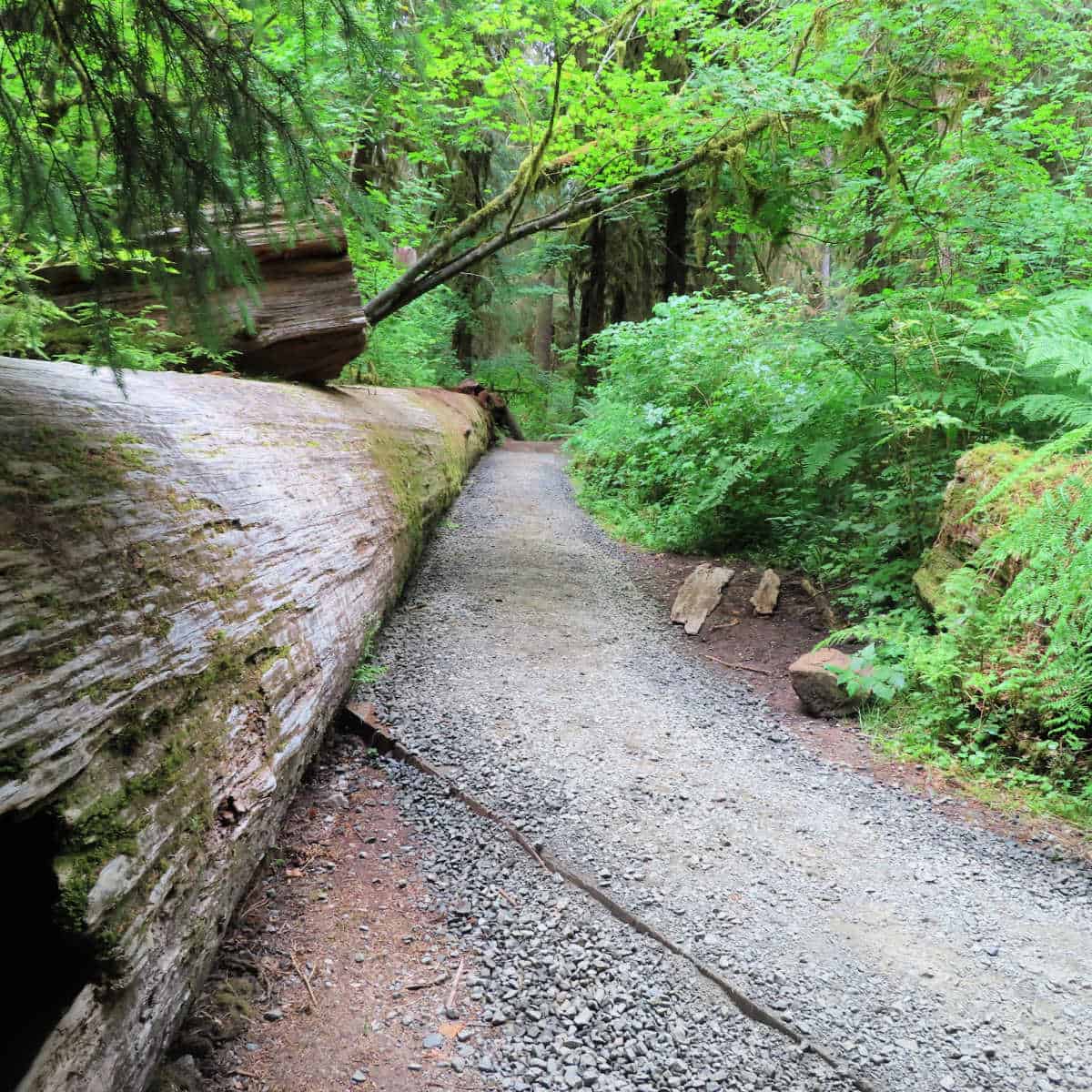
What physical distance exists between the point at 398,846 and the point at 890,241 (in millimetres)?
6539

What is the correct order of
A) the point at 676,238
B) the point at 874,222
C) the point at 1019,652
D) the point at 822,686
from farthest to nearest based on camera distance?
1. the point at 676,238
2. the point at 874,222
3. the point at 822,686
4. the point at 1019,652

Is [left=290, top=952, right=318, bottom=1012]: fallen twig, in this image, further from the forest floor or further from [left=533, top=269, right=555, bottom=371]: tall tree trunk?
[left=533, top=269, right=555, bottom=371]: tall tree trunk

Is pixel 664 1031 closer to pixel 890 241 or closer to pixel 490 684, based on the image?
pixel 490 684

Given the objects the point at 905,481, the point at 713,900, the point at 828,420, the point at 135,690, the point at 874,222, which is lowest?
the point at 713,900

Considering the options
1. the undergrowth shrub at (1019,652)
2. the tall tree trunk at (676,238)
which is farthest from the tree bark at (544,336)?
the undergrowth shrub at (1019,652)

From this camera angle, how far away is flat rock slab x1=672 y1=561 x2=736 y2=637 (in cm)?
528

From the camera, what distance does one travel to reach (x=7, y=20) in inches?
83.4

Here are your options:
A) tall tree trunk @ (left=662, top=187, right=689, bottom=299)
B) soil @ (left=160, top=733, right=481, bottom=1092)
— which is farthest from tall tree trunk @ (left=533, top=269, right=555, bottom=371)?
soil @ (left=160, top=733, right=481, bottom=1092)

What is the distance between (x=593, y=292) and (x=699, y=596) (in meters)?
13.8

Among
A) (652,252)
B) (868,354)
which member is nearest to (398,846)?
(868,354)

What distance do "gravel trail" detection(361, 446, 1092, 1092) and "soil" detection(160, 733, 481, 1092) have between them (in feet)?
0.46

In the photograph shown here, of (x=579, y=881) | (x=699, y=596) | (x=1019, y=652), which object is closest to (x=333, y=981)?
(x=579, y=881)

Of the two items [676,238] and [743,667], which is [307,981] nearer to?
[743,667]

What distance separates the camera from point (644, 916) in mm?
2248
